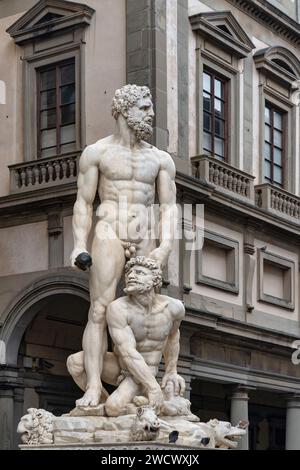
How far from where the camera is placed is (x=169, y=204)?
1270 centimetres

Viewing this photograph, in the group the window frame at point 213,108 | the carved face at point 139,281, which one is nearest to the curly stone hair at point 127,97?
the carved face at point 139,281

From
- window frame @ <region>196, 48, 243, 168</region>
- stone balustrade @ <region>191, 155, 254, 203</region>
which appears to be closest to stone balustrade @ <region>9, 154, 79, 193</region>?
stone balustrade @ <region>191, 155, 254, 203</region>

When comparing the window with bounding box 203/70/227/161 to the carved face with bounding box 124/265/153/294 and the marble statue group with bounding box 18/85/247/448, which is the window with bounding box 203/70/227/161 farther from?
the carved face with bounding box 124/265/153/294

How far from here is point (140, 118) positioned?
12.5 meters

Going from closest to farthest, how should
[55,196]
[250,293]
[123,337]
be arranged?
[123,337]
[55,196]
[250,293]

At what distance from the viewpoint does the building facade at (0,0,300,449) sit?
77.3 ft

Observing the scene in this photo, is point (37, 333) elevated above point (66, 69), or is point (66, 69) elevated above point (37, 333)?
point (66, 69)

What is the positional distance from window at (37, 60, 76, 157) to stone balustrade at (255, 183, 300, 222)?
419cm

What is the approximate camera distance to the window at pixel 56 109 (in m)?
24.2

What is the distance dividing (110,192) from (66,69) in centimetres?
1225

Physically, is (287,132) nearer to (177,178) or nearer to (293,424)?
(177,178)


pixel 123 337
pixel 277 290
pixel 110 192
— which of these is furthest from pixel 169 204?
pixel 277 290

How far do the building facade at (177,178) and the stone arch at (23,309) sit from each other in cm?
2

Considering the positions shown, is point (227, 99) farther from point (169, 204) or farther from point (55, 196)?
point (169, 204)
